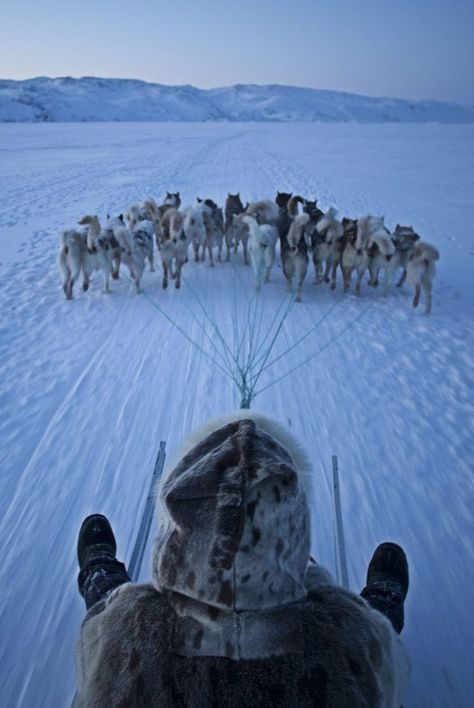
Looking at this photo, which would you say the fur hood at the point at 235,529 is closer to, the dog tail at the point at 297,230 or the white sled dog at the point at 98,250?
the dog tail at the point at 297,230

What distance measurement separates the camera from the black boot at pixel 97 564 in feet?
6.24

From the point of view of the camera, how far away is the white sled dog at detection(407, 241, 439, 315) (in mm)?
5969

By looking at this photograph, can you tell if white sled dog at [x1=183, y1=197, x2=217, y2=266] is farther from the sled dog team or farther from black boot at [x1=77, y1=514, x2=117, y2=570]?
black boot at [x1=77, y1=514, x2=117, y2=570]

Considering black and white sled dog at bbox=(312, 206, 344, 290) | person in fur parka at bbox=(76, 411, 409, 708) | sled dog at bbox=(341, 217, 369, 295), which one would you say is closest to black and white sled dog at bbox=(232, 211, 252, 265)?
black and white sled dog at bbox=(312, 206, 344, 290)

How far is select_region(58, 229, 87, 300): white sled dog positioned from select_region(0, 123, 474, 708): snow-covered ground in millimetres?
300

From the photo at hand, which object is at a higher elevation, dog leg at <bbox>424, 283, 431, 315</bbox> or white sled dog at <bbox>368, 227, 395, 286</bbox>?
white sled dog at <bbox>368, 227, 395, 286</bbox>

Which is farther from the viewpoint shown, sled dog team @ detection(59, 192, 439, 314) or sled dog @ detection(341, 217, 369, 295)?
sled dog @ detection(341, 217, 369, 295)

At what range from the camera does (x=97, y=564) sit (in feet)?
6.97

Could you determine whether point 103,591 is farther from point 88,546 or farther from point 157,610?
point 157,610

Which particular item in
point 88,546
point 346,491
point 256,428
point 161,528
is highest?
point 256,428

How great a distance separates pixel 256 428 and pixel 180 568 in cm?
36

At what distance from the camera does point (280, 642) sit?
0.96 metres

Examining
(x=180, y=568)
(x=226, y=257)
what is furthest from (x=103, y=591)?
(x=226, y=257)

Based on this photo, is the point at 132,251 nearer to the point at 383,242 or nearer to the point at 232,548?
the point at 383,242
